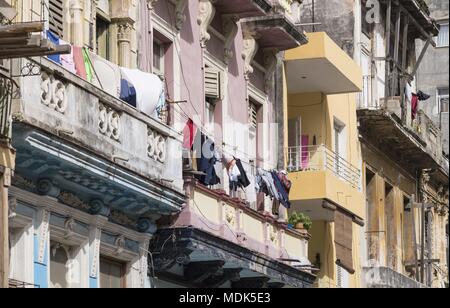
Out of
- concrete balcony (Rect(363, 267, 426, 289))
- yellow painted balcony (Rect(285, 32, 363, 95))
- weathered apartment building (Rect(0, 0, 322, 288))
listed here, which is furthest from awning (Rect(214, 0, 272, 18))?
concrete balcony (Rect(363, 267, 426, 289))

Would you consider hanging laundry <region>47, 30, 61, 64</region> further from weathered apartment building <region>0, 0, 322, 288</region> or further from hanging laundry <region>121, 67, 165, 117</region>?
hanging laundry <region>121, 67, 165, 117</region>

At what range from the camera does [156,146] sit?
24.5 m

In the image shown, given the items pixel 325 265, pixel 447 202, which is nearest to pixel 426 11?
pixel 447 202

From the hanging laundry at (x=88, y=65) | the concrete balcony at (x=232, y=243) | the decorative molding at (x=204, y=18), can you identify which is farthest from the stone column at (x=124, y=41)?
the decorative molding at (x=204, y=18)

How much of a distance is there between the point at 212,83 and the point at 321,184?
16.4 feet

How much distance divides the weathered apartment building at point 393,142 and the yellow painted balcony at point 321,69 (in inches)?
99.2

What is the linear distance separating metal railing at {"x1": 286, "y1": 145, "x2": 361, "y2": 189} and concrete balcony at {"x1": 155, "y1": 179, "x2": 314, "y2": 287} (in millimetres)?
2790

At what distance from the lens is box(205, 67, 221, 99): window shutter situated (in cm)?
2919

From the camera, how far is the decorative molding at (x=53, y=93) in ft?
68.5

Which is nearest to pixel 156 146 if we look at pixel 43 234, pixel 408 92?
pixel 43 234

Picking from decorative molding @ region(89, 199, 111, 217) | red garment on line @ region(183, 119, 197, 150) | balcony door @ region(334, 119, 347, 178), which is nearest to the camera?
decorative molding @ region(89, 199, 111, 217)

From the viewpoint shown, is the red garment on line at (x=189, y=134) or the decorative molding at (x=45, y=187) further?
the red garment on line at (x=189, y=134)

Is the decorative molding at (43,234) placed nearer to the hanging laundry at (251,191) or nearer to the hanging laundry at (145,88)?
the hanging laundry at (145,88)

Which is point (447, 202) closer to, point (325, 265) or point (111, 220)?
point (325, 265)
